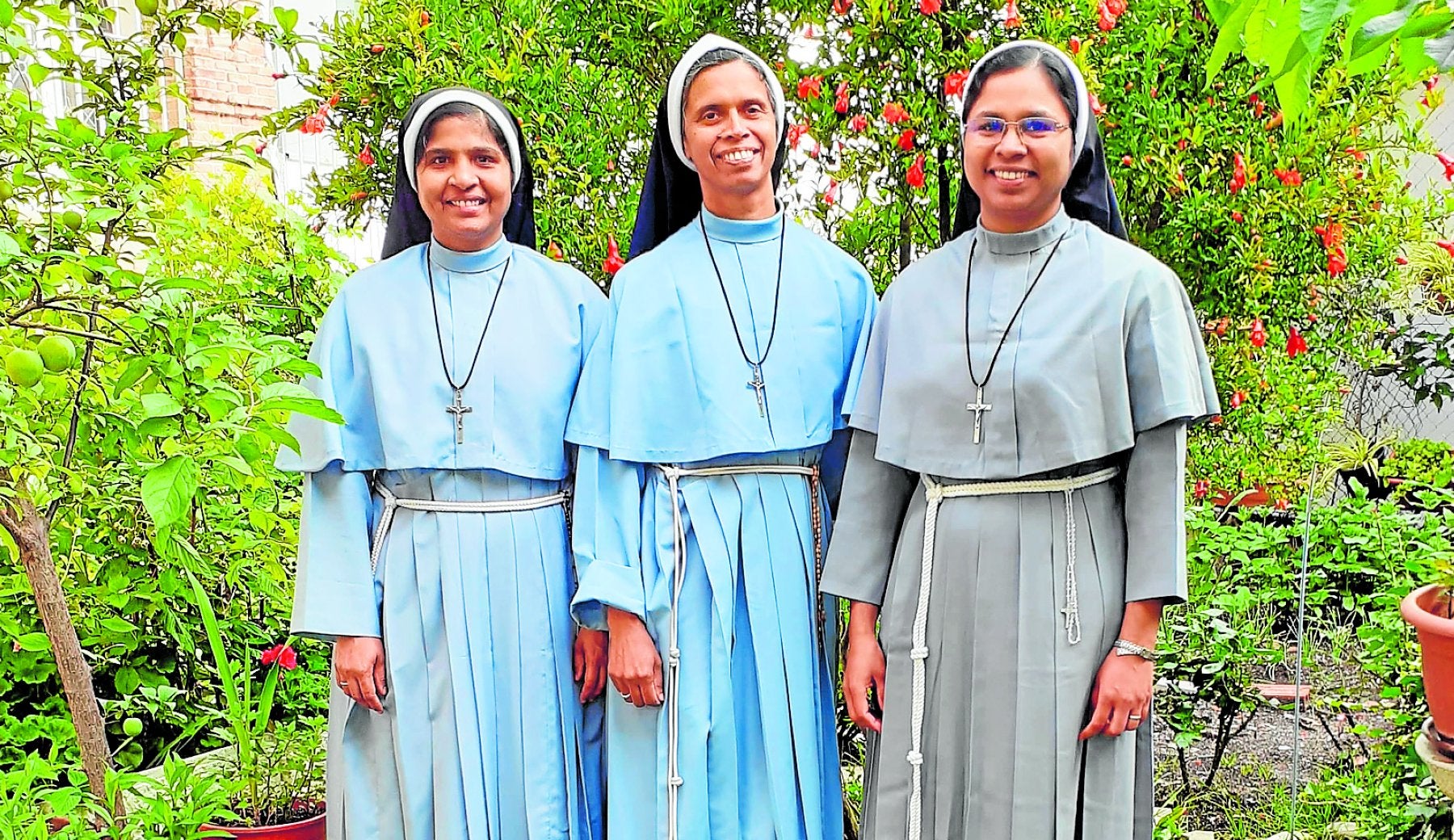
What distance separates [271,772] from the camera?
318 cm

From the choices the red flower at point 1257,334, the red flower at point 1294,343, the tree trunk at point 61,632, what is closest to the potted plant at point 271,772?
the tree trunk at point 61,632

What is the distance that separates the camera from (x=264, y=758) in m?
3.34

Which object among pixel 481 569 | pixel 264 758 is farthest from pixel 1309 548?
pixel 264 758

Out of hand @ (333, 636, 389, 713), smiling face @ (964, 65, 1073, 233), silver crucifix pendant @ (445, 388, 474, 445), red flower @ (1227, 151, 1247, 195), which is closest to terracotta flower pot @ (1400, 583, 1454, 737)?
red flower @ (1227, 151, 1247, 195)

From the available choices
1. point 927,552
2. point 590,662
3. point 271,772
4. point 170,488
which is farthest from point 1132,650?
point 271,772

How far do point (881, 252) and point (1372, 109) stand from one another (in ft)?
4.55

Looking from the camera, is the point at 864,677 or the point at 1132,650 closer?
the point at 1132,650

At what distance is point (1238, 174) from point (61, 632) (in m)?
2.97

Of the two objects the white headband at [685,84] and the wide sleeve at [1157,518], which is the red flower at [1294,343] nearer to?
the wide sleeve at [1157,518]

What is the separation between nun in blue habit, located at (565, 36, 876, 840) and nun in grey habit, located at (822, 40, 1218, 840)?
23 centimetres

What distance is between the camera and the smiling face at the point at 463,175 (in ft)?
8.16

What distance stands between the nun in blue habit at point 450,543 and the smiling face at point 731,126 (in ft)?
1.27

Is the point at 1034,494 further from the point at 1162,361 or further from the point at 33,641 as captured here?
the point at 33,641

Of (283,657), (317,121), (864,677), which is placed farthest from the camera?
(317,121)
